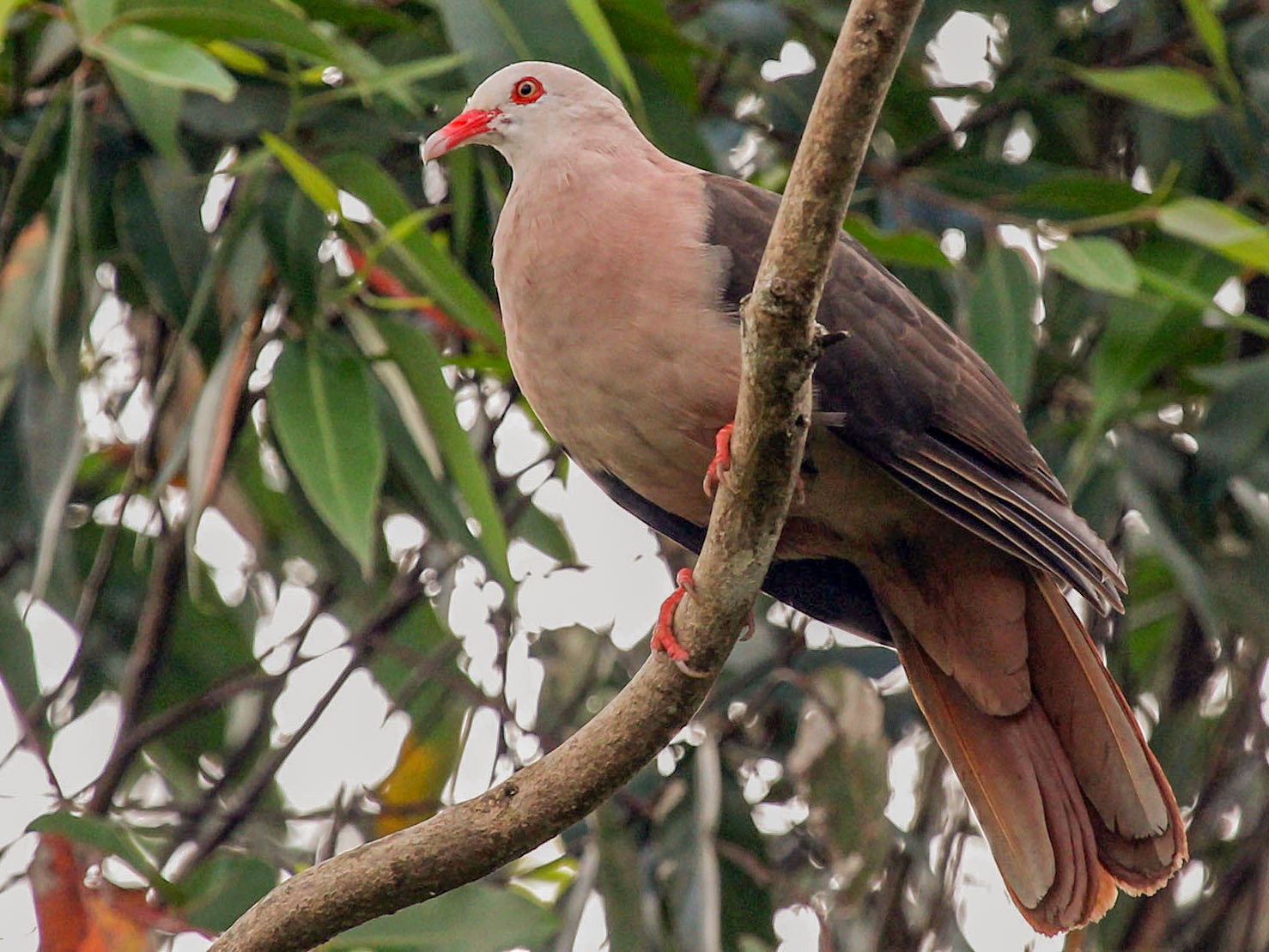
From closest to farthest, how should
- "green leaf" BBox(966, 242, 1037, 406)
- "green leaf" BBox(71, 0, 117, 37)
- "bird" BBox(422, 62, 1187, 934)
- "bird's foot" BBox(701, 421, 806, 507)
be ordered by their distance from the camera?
"bird's foot" BBox(701, 421, 806, 507) < "bird" BBox(422, 62, 1187, 934) < "green leaf" BBox(71, 0, 117, 37) < "green leaf" BBox(966, 242, 1037, 406)

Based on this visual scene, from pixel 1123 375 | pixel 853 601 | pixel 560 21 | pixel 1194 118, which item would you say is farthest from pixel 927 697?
pixel 1194 118

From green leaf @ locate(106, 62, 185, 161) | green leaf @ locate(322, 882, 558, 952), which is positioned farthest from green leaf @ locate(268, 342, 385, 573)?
green leaf @ locate(322, 882, 558, 952)

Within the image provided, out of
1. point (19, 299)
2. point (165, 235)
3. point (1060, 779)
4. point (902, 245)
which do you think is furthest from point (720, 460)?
point (19, 299)

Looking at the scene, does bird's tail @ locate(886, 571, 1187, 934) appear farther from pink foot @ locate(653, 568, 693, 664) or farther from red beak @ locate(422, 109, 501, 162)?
red beak @ locate(422, 109, 501, 162)

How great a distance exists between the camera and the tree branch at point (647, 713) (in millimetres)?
1976

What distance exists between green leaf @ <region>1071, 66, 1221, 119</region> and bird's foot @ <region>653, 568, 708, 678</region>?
1.54 meters

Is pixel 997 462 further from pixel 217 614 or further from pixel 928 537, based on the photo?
pixel 217 614

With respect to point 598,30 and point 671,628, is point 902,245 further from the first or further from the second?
point 671,628

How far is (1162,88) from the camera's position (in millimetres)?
3447

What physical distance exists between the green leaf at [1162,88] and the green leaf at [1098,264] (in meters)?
0.36

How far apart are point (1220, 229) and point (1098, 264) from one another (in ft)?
0.73

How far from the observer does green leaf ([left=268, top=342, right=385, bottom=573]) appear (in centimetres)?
315

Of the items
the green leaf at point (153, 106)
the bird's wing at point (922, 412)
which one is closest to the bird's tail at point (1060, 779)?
the bird's wing at point (922, 412)

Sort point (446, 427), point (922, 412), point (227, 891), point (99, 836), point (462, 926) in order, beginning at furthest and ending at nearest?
1. point (446, 427)
2. point (227, 891)
3. point (462, 926)
4. point (99, 836)
5. point (922, 412)
